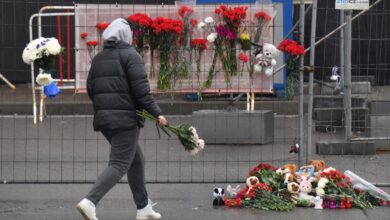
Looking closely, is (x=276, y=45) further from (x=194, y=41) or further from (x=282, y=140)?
(x=282, y=140)

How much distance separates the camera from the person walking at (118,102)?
725cm

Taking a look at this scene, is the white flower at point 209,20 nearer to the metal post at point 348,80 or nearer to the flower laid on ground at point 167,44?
the flower laid on ground at point 167,44

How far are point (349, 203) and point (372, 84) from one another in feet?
17.2

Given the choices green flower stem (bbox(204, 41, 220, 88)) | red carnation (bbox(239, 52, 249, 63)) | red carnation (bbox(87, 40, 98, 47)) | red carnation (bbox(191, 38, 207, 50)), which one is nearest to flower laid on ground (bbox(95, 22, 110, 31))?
red carnation (bbox(87, 40, 98, 47))

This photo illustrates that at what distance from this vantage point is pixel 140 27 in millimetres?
9055

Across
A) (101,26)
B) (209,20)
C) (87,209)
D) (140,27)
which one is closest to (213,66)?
(209,20)

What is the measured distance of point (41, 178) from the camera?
9.65 metres

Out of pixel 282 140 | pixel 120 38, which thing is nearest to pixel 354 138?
pixel 282 140

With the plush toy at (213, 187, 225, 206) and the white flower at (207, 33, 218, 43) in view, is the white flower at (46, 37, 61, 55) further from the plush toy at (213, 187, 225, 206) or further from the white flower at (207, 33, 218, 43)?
the plush toy at (213, 187, 225, 206)

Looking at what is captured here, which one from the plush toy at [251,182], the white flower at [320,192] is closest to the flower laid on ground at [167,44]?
the plush toy at [251,182]

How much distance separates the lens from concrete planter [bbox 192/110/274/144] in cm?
1144

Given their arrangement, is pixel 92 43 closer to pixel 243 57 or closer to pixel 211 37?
pixel 211 37

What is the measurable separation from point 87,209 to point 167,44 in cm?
264

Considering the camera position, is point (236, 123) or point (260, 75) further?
point (236, 123)
